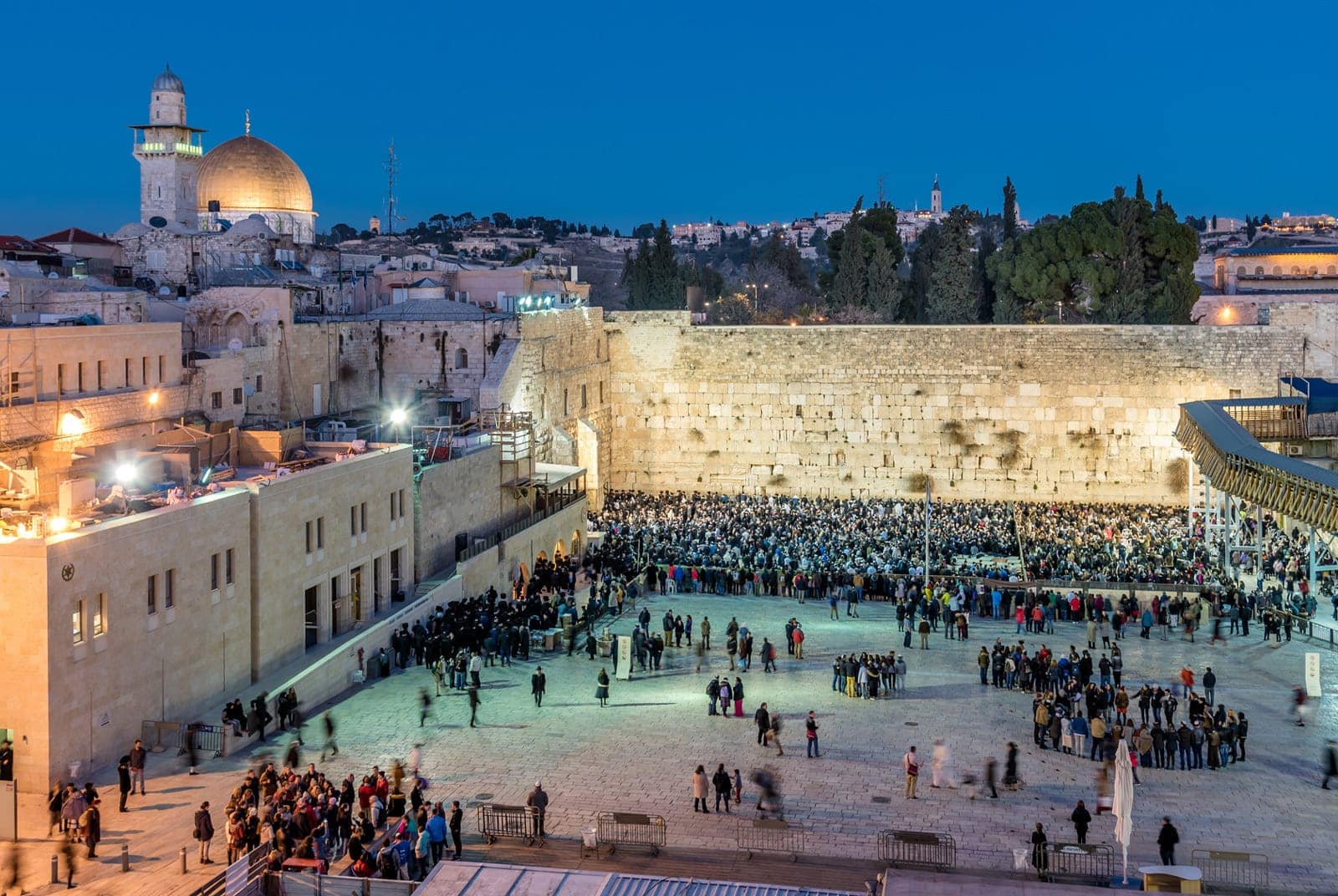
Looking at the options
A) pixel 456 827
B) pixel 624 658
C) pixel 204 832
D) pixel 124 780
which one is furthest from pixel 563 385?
pixel 204 832

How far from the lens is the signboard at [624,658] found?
67.4ft

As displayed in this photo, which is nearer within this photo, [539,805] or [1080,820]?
[1080,820]

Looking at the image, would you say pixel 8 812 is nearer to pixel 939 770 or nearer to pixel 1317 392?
pixel 939 770

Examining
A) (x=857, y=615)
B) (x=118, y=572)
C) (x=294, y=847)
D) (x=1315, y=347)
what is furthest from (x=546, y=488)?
(x=1315, y=347)

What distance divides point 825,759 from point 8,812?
903cm

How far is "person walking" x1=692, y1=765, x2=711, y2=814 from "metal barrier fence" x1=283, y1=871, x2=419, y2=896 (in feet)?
11.6

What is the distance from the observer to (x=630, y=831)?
46.0 ft

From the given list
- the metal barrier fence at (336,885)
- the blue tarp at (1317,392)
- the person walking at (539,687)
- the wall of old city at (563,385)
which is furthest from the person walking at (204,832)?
the blue tarp at (1317,392)

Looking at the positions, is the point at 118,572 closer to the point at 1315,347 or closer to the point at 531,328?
the point at 531,328

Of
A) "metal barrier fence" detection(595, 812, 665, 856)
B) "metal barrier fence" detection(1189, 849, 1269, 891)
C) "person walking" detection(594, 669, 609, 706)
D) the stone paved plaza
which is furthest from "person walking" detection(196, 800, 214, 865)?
"metal barrier fence" detection(1189, 849, 1269, 891)

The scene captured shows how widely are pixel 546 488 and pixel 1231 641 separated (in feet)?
46.9

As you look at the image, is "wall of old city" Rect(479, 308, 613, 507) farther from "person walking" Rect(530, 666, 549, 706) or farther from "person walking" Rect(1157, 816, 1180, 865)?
"person walking" Rect(1157, 816, 1180, 865)

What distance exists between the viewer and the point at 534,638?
2245cm

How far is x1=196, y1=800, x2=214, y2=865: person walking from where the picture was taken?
42.6ft
